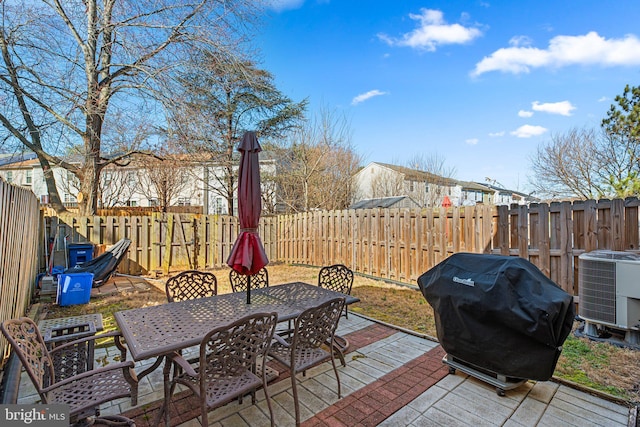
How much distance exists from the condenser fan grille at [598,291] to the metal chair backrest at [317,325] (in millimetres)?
3414

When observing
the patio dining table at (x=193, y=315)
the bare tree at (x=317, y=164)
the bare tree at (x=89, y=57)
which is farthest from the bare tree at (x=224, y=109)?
the patio dining table at (x=193, y=315)

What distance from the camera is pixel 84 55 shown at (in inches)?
302

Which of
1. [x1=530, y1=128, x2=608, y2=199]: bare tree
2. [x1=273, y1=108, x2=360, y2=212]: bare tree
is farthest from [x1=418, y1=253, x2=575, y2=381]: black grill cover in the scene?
[x1=530, y1=128, x2=608, y2=199]: bare tree

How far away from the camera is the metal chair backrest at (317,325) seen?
7.75 feet

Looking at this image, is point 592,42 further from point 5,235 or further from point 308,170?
point 5,235

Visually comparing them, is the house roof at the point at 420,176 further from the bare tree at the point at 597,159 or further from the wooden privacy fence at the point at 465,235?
the wooden privacy fence at the point at 465,235

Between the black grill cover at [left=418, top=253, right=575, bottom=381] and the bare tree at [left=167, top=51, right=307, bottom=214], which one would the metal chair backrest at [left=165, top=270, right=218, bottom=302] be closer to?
the black grill cover at [left=418, top=253, right=575, bottom=381]

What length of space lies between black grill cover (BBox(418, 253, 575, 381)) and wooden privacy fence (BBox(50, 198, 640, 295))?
2611 millimetres

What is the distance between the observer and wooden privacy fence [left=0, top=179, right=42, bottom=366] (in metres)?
2.92

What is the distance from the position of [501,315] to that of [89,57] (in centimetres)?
1039

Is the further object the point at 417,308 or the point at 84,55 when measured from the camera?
the point at 84,55

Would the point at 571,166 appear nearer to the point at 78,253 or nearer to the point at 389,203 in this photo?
the point at 389,203

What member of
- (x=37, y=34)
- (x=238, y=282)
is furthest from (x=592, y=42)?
(x=37, y=34)

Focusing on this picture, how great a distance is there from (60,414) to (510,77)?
15.0m
